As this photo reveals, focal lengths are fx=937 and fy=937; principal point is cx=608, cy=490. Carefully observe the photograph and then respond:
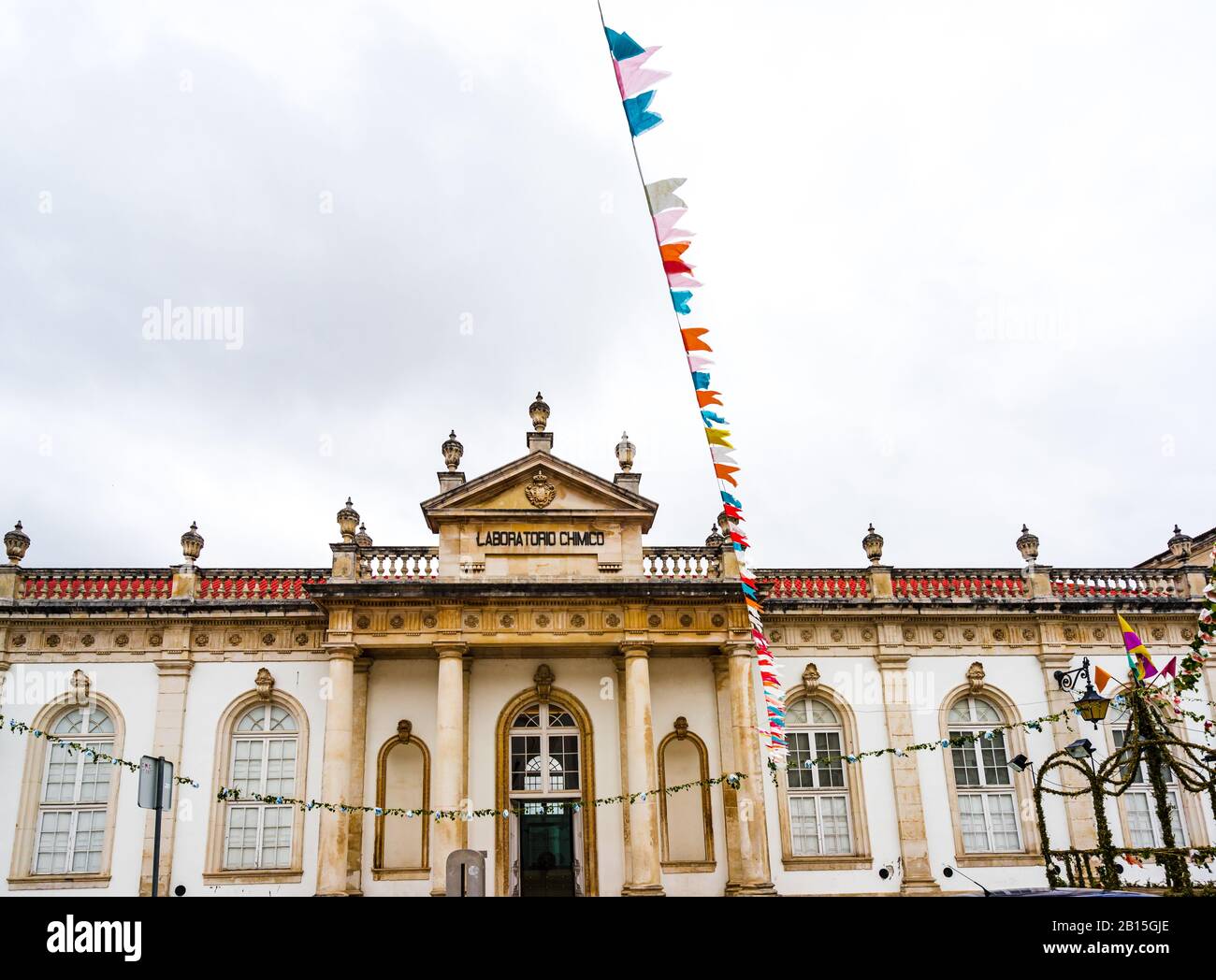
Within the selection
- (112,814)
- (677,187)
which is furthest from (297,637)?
(677,187)

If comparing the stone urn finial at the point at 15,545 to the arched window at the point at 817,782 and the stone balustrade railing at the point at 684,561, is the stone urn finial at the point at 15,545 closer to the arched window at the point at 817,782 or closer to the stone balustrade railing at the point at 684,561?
the stone balustrade railing at the point at 684,561

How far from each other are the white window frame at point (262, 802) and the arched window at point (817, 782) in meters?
10.2

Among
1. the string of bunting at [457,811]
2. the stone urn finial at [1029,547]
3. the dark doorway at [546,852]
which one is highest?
the stone urn finial at [1029,547]

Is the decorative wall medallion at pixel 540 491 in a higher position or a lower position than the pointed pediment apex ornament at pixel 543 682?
higher

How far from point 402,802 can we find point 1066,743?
1418 centimetres

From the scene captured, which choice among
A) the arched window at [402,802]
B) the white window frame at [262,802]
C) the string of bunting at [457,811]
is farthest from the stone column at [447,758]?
the white window frame at [262,802]

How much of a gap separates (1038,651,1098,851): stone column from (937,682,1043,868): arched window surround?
69 centimetres

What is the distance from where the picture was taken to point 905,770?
19688mm

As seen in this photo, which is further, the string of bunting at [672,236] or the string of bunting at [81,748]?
the string of bunting at [81,748]

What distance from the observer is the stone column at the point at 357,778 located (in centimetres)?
1833

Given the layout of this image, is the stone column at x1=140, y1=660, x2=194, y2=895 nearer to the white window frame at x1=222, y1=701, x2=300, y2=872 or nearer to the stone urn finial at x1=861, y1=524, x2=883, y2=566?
the white window frame at x1=222, y1=701, x2=300, y2=872

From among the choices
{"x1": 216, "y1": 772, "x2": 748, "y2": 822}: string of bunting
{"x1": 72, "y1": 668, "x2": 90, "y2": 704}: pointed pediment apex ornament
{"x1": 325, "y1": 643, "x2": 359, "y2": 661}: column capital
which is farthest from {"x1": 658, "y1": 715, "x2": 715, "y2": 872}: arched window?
{"x1": 72, "y1": 668, "x2": 90, "y2": 704}: pointed pediment apex ornament

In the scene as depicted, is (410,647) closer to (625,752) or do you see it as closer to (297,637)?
(297,637)

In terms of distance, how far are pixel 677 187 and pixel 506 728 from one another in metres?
14.2
